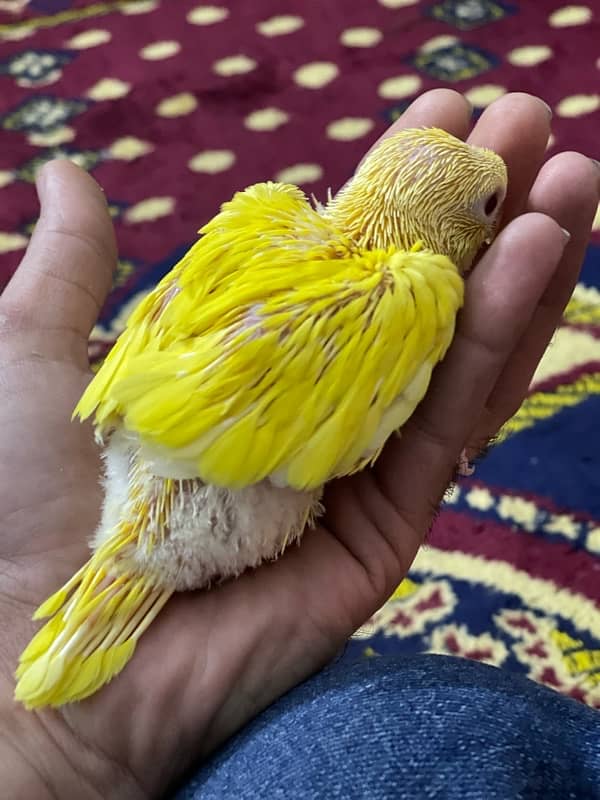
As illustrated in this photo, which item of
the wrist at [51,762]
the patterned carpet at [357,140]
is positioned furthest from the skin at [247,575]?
the patterned carpet at [357,140]

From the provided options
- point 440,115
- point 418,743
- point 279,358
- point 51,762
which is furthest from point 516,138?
point 51,762

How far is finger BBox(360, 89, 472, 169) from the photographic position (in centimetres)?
82

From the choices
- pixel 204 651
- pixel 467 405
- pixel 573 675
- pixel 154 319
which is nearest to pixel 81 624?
pixel 204 651

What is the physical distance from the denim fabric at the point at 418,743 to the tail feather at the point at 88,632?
0.11 meters

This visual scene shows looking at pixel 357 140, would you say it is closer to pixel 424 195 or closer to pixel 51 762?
pixel 424 195

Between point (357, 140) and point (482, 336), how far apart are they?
796 mm

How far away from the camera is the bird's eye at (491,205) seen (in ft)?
2.23

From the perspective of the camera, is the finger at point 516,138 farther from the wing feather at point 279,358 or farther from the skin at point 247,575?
the wing feather at point 279,358

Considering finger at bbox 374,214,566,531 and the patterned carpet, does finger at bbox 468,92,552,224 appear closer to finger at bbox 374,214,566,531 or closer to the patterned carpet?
finger at bbox 374,214,566,531

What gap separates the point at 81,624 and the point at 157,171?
928 mm

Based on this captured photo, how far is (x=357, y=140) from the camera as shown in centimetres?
135

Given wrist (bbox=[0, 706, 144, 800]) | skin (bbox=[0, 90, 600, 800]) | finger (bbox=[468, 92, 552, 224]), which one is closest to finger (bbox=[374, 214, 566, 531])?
skin (bbox=[0, 90, 600, 800])

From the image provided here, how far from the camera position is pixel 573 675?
0.89 metres

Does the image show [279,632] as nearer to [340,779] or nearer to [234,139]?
[340,779]
